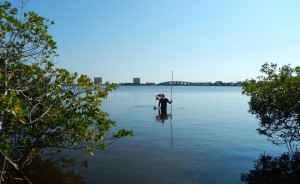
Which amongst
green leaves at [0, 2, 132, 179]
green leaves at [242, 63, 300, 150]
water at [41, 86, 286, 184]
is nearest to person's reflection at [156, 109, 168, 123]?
water at [41, 86, 286, 184]

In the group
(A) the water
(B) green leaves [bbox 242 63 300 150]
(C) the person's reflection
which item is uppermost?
(B) green leaves [bbox 242 63 300 150]

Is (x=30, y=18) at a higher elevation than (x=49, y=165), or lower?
higher

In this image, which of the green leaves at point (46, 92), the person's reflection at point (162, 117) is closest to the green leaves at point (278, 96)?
the green leaves at point (46, 92)

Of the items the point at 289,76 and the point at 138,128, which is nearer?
the point at 289,76

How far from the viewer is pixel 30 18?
8.05 m

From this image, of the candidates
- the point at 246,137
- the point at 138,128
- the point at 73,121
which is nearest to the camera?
the point at 73,121

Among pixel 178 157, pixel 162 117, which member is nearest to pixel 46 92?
pixel 178 157

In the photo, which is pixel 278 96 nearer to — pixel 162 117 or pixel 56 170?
pixel 56 170

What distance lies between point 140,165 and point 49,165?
14.9 feet

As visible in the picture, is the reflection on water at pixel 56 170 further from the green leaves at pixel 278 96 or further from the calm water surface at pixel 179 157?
the green leaves at pixel 278 96

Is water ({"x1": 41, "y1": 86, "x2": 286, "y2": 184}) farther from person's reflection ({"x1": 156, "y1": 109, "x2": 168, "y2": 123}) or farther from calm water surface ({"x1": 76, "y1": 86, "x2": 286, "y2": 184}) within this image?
person's reflection ({"x1": 156, "y1": 109, "x2": 168, "y2": 123})

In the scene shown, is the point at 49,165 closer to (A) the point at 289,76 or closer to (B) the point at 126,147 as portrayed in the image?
(B) the point at 126,147

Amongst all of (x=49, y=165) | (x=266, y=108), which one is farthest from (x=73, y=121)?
(x=266, y=108)

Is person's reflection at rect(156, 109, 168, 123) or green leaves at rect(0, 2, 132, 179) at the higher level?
green leaves at rect(0, 2, 132, 179)
